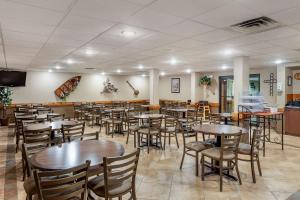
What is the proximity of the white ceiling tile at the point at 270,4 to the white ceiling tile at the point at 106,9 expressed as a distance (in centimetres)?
136

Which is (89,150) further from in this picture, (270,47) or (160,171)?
(270,47)

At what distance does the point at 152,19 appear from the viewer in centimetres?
324

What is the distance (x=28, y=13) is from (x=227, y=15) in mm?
2757

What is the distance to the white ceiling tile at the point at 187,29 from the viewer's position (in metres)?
3.47

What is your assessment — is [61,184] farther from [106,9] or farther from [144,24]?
[144,24]

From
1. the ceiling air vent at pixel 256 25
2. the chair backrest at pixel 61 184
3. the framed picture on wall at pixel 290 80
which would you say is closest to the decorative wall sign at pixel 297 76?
the framed picture on wall at pixel 290 80

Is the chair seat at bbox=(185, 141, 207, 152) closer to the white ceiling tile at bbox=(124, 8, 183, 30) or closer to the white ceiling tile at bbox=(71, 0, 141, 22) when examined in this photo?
the white ceiling tile at bbox=(124, 8, 183, 30)

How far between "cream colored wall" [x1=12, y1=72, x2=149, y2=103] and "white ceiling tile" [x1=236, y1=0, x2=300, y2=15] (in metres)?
10.6

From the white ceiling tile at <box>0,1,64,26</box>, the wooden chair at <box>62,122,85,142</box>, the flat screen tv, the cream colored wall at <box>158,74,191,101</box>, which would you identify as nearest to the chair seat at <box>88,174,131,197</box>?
the wooden chair at <box>62,122,85,142</box>

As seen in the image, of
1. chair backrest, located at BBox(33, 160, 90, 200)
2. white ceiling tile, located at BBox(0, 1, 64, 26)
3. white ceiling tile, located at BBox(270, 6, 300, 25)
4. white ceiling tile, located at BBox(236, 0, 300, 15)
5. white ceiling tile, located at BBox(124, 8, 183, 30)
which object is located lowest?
chair backrest, located at BBox(33, 160, 90, 200)

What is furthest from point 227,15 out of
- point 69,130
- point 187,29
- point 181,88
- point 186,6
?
point 181,88

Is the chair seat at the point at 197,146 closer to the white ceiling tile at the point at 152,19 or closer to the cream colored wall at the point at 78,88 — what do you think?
the white ceiling tile at the point at 152,19

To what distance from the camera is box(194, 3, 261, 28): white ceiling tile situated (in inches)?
110

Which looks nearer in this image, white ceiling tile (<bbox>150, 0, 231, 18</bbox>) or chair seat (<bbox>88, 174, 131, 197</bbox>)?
chair seat (<bbox>88, 174, 131, 197</bbox>)
